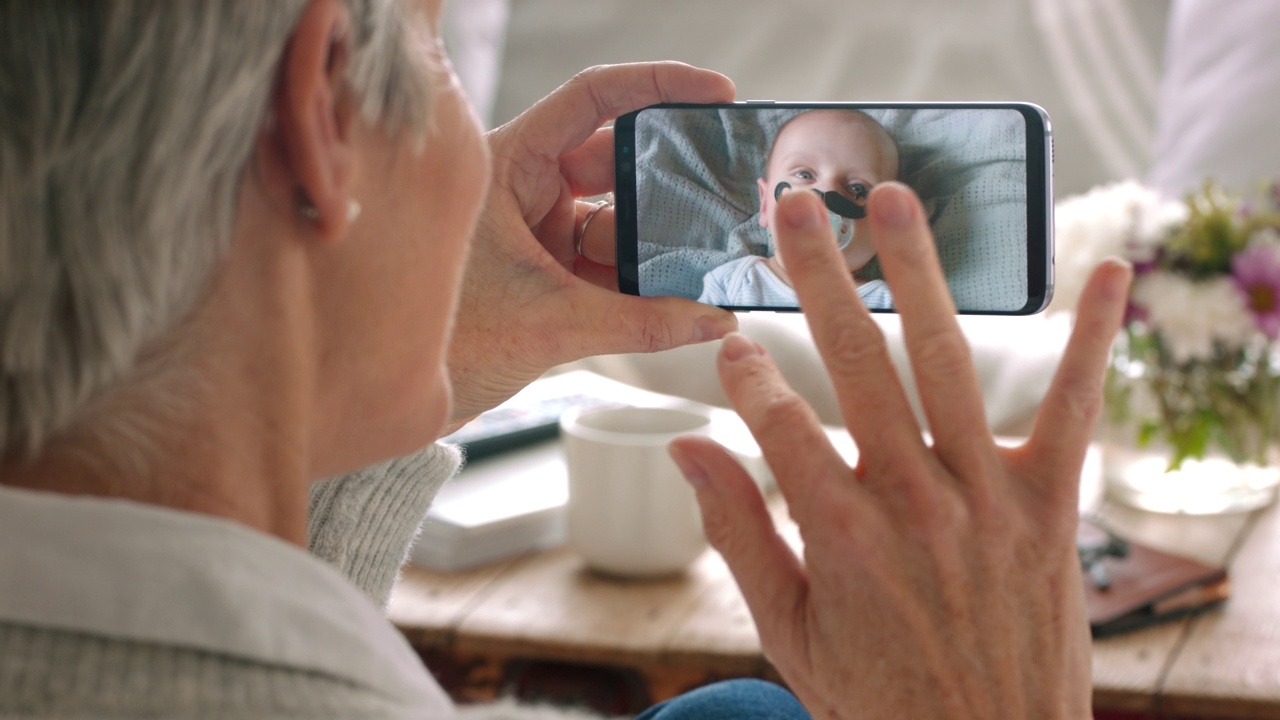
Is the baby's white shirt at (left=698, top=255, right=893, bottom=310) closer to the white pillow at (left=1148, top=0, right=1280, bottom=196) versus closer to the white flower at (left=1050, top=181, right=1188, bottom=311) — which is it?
the white flower at (left=1050, top=181, right=1188, bottom=311)

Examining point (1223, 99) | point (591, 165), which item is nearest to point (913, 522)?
point (591, 165)

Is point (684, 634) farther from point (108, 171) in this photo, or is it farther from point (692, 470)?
point (108, 171)

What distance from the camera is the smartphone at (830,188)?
2.56 feet

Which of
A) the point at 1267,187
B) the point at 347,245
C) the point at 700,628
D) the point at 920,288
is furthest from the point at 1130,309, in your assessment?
the point at 347,245

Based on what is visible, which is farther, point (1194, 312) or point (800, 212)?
point (1194, 312)

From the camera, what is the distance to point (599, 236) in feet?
3.08

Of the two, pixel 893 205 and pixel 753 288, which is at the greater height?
pixel 893 205

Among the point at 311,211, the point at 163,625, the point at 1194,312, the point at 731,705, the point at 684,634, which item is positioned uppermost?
the point at 311,211

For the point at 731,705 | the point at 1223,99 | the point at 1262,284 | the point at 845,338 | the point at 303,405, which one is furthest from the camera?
the point at 1223,99

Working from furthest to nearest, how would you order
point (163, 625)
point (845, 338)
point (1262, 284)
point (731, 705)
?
point (1262, 284)
point (731, 705)
point (845, 338)
point (163, 625)

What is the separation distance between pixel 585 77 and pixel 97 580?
575 millimetres

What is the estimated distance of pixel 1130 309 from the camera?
1.23 m

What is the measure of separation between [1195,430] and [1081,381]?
2.27 feet

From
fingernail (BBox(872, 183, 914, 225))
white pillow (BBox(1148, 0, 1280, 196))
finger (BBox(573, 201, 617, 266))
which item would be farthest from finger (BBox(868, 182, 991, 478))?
white pillow (BBox(1148, 0, 1280, 196))
